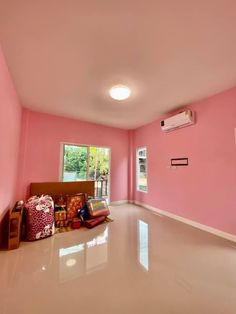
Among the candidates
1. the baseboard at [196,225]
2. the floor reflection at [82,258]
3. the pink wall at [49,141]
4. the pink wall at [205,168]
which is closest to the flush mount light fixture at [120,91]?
the pink wall at [205,168]

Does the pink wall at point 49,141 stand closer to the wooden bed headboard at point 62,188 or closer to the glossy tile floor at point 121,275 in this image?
the wooden bed headboard at point 62,188

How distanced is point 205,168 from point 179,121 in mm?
1164

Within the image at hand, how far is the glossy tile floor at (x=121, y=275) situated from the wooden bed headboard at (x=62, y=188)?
4.19ft

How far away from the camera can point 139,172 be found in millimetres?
5113

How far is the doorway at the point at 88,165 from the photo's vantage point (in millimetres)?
4191

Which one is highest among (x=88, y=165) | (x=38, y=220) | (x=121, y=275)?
(x=88, y=165)

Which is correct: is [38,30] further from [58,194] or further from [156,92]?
[58,194]

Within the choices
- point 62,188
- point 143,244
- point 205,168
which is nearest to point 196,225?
point 205,168

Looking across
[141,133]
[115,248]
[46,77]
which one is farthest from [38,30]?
[141,133]

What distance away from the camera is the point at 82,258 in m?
2.01

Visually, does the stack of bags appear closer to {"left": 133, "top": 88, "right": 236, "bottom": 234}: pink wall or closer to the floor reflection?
the floor reflection

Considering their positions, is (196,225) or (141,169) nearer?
(196,225)

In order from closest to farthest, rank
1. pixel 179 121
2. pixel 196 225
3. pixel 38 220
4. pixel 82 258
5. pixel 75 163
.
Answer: pixel 82 258
pixel 38 220
pixel 196 225
pixel 179 121
pixel 75 163

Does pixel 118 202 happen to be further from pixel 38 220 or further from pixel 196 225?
pixel 38 220
